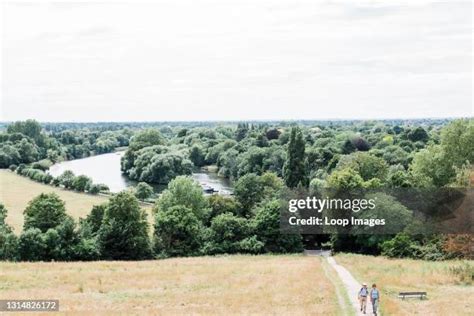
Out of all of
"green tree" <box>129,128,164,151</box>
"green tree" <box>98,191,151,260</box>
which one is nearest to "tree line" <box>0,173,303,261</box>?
"green tree" <box>98,191,151,260</box>

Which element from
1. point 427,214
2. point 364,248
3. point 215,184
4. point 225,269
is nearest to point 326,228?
point 364,248

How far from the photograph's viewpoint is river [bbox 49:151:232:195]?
109938 millimetres

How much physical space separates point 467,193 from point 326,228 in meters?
13.4

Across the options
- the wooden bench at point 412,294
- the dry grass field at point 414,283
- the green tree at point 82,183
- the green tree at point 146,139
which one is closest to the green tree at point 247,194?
the dry grass field at point 414,283

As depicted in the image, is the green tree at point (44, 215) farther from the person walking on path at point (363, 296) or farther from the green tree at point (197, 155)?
the green tree at point (197, 155)

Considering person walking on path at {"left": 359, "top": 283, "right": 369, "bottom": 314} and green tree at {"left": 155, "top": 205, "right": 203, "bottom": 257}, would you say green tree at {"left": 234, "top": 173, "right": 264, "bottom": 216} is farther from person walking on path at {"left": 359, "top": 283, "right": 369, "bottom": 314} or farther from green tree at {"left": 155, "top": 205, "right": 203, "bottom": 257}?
person walking on path at {"left": 359, "top": 283, "right": 369, "bottom": 314}

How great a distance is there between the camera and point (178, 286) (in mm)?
35281

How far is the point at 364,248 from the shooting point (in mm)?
53531

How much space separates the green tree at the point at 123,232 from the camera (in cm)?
5250

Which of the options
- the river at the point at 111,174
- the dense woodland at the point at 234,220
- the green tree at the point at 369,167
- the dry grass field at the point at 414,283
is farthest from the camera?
the river at the point at 111,174

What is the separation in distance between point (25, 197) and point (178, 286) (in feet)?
205

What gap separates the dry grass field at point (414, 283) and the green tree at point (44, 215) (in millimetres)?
24914

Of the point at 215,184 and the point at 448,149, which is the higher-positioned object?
the point at 448,149

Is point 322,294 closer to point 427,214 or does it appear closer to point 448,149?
point 427,214
